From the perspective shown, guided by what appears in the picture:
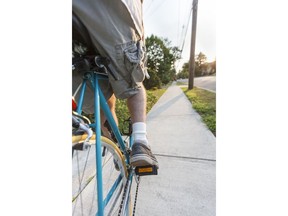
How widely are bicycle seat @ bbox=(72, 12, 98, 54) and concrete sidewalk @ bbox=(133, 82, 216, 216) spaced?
97cm

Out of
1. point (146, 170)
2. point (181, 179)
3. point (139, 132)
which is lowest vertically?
point (181, 179)

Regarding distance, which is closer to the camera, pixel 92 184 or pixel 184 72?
pixel 92 184

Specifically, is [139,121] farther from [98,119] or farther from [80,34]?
[80,34]

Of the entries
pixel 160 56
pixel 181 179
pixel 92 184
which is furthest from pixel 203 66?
pixel 160 56

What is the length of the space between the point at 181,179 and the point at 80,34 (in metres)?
1.21

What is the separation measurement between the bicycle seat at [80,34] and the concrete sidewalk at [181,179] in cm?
97

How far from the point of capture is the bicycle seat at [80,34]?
631mm

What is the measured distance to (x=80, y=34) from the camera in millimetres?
667

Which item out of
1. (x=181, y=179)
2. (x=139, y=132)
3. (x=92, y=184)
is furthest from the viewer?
(x=181, y=179)

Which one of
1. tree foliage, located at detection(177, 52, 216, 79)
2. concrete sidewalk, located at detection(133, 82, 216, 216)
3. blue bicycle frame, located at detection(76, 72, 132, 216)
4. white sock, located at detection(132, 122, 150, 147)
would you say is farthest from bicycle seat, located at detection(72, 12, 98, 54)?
tree foliage, located at detection(177, 52, 216, 79)

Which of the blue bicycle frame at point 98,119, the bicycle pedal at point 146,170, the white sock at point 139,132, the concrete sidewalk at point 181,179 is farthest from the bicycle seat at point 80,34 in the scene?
the concrete sidewalk at point 181,179

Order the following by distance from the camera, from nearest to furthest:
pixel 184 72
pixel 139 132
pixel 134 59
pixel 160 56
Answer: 1. pixel 134 59
2. pixel 139 132
3. pixel 160 56
4. pixel 184 72

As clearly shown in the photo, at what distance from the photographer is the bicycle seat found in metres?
0.63
